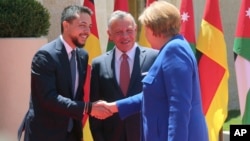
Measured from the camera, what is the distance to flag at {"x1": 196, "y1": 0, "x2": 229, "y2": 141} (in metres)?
5.30

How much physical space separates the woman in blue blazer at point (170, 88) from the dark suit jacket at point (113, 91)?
2.25ft

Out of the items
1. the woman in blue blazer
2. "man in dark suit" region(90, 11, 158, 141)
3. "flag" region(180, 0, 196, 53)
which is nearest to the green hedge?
"flag" region(180, 0, 196, 53)

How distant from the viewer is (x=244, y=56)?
200 inches

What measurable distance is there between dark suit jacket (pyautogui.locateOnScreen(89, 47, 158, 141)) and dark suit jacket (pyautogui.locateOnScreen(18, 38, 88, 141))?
0.33m

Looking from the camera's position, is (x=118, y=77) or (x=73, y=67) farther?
(x=118, y=77)

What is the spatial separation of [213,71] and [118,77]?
200 centimetres

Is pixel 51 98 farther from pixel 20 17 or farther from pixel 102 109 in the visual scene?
pixel 20 17

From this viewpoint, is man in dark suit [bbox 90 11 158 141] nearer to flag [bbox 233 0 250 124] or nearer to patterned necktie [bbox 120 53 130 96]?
patterned necktie [bbox 120 53 130 96]

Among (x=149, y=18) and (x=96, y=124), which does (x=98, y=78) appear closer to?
(x=96, y=124)

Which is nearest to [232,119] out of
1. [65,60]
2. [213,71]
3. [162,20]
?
[213,71]

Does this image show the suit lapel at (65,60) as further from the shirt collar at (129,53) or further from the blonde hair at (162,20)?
the blonde hair at (162,20)

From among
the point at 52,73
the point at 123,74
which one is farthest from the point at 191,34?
the point at 52,73

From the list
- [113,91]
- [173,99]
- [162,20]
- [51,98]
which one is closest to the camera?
[173,99]

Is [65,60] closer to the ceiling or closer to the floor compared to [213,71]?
closer to the ceiling
